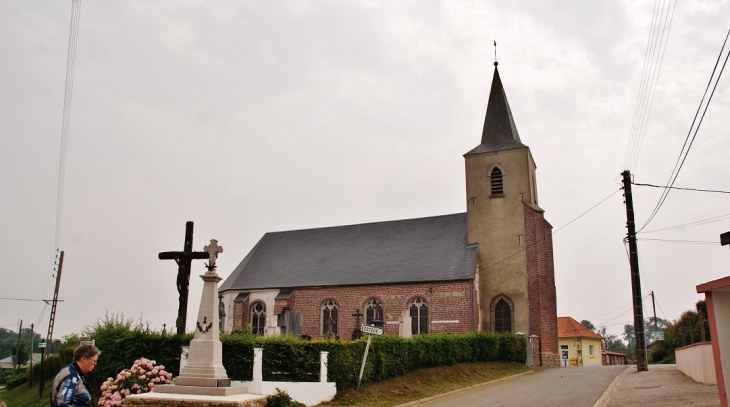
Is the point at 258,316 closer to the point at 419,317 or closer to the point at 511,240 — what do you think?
the point at 419,317

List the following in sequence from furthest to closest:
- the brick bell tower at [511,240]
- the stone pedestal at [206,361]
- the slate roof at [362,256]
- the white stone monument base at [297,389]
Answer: the slate roof at [362,256] → the brick bell tower at [511,240] → the white stone monument base at [297,389] → the stone pedestal at [206,361]

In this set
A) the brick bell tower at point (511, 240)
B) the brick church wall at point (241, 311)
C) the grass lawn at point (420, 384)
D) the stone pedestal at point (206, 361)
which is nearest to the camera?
the stone pedestal at point (206, 361)

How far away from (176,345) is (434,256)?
17.0 meters

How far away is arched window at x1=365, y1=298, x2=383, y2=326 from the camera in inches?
1184

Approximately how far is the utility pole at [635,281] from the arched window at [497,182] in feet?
26.1

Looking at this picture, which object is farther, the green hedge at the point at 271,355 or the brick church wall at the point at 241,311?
the brick church wall at the point at 241,311

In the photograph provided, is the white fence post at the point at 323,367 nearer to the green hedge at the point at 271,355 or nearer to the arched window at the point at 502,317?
the green hedge at the point at 271,355

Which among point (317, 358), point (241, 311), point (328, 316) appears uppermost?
point (241, 311)

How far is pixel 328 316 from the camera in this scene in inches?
1236

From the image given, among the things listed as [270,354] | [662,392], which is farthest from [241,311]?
[662,392]

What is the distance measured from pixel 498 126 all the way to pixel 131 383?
2404 cm

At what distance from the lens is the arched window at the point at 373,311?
30.1 meters

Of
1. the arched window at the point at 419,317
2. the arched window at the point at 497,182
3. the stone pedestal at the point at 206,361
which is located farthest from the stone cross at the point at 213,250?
the arched window at the point at 497,182

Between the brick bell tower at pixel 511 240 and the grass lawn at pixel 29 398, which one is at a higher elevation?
the brick bell tower at pixel 511 240
